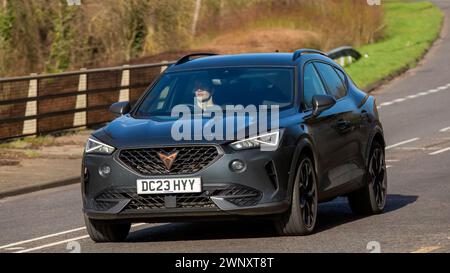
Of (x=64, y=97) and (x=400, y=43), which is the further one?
(x=400, y=43)

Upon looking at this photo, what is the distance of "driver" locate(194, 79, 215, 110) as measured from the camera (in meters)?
12.7

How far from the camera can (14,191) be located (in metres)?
19.1

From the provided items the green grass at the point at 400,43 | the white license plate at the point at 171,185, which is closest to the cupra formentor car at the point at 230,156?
the white license plate at the point at 171,185

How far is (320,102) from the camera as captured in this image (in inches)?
493

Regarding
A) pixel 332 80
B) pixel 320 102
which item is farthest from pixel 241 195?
pixel 332 80

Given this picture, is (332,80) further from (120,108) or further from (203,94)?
(120,108)

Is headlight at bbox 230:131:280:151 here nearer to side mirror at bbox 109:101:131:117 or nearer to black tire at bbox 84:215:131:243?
black tire at bbox 84:215:131:243

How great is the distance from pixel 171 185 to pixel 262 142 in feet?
2.83

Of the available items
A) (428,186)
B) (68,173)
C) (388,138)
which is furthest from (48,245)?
(388,138)

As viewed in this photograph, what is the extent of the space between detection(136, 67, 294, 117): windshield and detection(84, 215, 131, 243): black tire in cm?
115

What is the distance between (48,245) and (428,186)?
6.13 m

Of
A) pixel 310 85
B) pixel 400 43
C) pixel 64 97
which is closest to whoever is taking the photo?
pixel 310 85

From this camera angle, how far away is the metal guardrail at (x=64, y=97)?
84.6 ft
